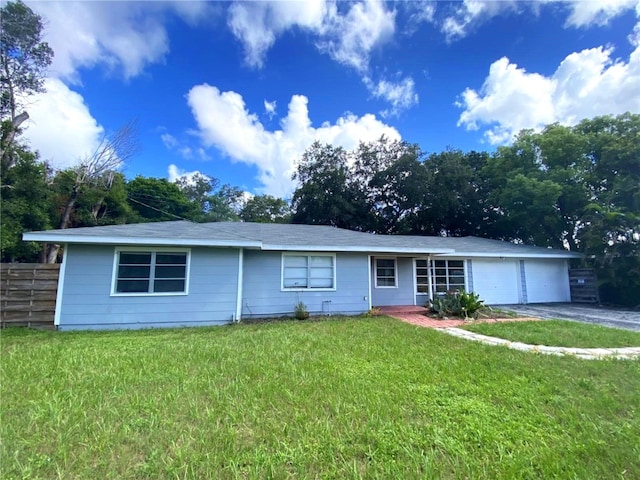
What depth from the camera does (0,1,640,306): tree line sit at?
14.0 metres

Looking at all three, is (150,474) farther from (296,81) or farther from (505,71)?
(505,71)

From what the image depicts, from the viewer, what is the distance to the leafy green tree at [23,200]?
531 inches

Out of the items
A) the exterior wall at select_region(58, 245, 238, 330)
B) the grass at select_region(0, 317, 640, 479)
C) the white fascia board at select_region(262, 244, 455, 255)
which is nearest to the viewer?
the grass at select_region(0, 317, 640, 479)

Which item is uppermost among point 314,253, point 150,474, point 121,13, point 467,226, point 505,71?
point 505,71

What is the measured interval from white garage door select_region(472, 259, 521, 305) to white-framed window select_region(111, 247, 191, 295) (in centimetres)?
1189

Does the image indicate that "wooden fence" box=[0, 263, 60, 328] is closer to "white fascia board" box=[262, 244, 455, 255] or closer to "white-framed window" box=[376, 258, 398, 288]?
"white fascia board" box=[262, 244, 455, 255]

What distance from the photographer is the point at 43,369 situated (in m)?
4.18

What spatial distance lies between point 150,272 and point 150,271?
3cm

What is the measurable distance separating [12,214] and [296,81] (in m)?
14.5

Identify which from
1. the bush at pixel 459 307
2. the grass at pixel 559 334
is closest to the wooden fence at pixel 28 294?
the grass at pixel 559 334

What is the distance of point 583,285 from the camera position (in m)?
14.1

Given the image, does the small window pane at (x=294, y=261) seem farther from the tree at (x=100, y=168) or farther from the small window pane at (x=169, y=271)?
the tree at (x=100, y=168)

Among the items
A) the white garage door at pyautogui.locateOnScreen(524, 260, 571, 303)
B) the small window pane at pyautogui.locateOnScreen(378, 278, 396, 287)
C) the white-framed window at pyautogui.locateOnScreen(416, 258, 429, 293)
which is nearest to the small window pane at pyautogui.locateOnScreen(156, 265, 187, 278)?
the small window pane at pyautogui.locateOnScreen(378, 278, 396, 287)

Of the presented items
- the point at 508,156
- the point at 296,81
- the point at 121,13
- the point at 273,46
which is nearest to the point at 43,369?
the point at 121,13
